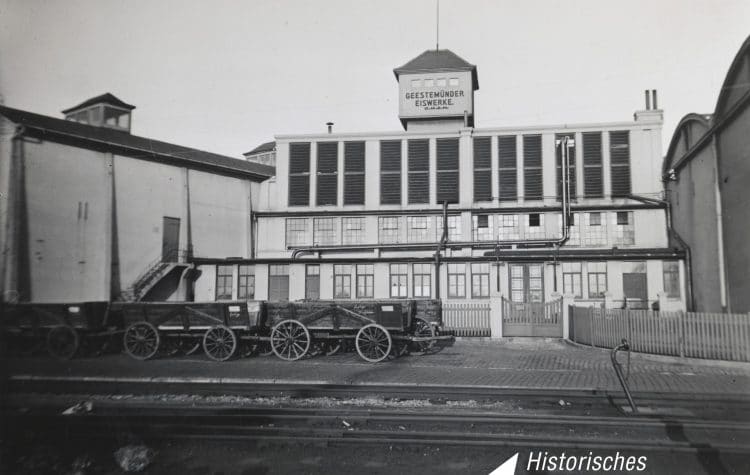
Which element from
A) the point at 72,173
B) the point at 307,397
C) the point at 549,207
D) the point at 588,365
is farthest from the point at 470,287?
the point at 72,173

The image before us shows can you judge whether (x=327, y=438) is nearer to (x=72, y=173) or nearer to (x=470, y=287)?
(x=470, y=287)

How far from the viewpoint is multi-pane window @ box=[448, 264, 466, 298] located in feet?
88.9

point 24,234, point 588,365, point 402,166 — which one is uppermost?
point 402,166

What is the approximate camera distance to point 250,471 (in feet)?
18.8

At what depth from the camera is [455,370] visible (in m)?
12.2

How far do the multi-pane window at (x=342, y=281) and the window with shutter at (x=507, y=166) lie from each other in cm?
1092

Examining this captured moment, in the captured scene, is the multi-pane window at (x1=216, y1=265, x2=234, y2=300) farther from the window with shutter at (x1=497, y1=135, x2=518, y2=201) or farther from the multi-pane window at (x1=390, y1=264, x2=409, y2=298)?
the window with shutter at (x1=497, y1=135, x2=518, y2=201)

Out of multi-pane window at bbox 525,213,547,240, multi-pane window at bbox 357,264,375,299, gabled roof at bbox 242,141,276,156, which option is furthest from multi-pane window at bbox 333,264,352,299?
gabled roof at bbox 242,141,276,156

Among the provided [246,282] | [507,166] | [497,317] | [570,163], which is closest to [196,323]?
[497,317]

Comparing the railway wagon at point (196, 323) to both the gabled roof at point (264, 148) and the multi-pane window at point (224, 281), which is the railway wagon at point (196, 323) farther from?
the gabled roof at point (264, 148)

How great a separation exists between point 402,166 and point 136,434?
87.8 ft

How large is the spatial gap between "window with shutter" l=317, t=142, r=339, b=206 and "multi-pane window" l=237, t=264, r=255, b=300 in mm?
6702

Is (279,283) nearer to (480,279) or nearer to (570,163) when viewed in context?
(480,279)

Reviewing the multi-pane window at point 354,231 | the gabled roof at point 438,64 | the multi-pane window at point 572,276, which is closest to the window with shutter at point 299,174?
the multi-pane window at point 354,231
